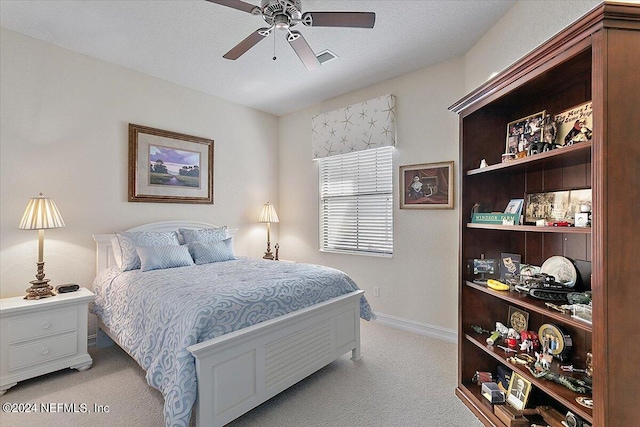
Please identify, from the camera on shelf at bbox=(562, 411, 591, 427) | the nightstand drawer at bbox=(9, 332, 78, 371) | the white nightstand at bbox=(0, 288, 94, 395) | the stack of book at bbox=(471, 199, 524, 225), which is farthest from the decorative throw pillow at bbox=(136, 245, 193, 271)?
the camera on shelf at bbox=(562, 411, 591, 427)

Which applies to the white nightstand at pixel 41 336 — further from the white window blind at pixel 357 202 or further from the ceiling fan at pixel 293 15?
the white window blind at pixel 357 202

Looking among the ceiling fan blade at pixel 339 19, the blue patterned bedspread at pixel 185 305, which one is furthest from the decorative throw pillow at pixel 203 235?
the ceiling fan blade at pixel 339 19

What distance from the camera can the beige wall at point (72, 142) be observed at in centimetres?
269

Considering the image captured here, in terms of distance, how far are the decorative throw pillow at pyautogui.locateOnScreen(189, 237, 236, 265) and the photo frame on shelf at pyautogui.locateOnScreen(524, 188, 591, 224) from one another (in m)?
Result: 2.85

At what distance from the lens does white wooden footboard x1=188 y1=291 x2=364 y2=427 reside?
174 cm

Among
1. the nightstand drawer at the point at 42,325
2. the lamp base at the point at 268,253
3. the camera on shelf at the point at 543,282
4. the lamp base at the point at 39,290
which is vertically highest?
the camera on shelf at the point at 543,282

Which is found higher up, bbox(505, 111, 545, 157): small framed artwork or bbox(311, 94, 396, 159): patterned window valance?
bbox(311, 94, 396, 159): patterned window valance

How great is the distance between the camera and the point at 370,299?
3.89 meters

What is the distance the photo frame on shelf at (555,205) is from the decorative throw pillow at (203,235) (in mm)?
3081

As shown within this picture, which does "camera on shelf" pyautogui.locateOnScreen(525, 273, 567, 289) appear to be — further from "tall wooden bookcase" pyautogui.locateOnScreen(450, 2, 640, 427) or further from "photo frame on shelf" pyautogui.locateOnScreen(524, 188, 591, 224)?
"photo frame on shelf" pyautogui.locateOnScreen(524, 188, 591, 224)

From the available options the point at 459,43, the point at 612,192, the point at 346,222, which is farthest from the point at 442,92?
the point at 612,192

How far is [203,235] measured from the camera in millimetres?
3631

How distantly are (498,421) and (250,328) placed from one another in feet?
5.03

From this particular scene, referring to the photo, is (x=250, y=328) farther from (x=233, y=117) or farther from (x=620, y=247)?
(x=233, y=117)
